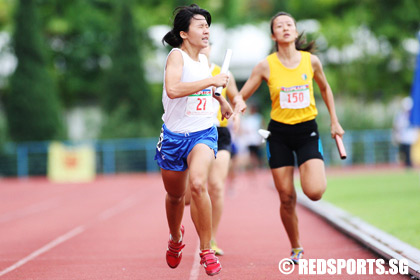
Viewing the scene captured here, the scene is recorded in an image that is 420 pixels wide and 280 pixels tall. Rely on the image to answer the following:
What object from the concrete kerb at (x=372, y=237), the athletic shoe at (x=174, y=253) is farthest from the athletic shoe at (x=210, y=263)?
the concrete kerb at (x=372, y=237)

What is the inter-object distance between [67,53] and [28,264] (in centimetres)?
3582

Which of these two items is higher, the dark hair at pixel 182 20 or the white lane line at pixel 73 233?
the dark hair at pixel 182 20

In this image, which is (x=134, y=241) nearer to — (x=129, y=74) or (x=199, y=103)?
(x=199, y=103)

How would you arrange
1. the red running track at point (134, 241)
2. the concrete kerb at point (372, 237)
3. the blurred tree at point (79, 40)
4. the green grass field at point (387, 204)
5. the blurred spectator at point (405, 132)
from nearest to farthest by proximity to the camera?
the concrete kerb at point (372, 237)
the red running track at point (134, 241)
the green grass field at point (387, 204)
the blurred spectator at point (405, 132)
the blurred tree at point (79, 40)

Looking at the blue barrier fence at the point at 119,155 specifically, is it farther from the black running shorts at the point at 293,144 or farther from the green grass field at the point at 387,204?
the black running shorts at the point at 293,144

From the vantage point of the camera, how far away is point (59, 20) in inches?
1630

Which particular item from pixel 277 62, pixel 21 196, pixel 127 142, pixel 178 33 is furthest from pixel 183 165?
pixel 127 142

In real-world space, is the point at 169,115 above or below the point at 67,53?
below

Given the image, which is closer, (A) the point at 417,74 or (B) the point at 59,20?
(A) the point at 417,74

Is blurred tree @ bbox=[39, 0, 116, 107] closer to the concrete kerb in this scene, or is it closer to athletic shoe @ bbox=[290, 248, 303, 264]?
the concrete kerb

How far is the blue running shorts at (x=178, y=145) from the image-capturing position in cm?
616

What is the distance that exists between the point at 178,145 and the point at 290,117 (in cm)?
143

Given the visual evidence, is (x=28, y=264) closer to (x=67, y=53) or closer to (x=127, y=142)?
(x=127, y=142)

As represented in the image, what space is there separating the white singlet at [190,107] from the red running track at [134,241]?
137cm
